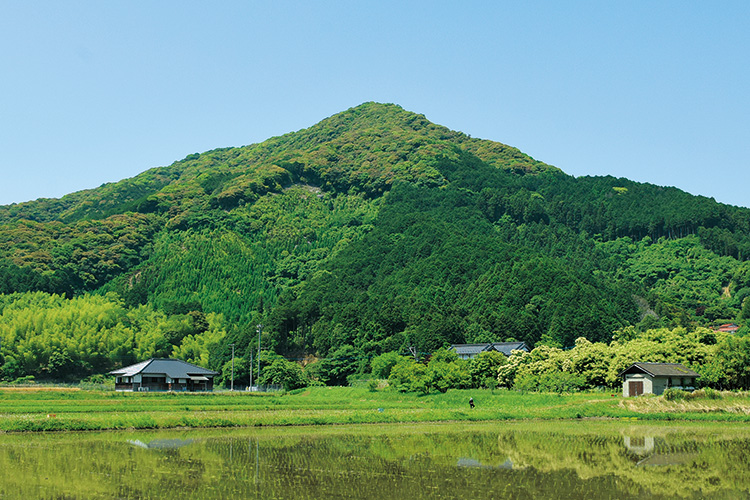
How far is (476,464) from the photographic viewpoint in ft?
74.2

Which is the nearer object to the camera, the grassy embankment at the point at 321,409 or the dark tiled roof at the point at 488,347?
the grassy embankment at the point at 321,409

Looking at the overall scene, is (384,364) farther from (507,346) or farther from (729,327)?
(729,327)

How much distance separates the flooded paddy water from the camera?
1819 centimetres

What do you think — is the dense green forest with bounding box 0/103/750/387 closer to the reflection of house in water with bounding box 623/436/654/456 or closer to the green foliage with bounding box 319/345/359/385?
the green foliage with bounding box 319/345/359/385

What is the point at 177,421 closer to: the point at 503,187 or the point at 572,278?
the point at 572,278

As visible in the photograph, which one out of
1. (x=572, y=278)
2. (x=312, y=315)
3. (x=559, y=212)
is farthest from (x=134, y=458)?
(x=559, y=212)

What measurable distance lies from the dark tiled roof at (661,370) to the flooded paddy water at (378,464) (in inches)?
524

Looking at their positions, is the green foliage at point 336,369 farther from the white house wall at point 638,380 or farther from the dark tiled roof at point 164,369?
the white house wall at point 638,380

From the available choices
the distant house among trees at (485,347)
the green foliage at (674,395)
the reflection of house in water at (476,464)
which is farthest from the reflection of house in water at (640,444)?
the distant house among trees at (485,347)

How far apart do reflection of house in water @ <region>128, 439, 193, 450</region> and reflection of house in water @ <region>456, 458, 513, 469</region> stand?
11087mm

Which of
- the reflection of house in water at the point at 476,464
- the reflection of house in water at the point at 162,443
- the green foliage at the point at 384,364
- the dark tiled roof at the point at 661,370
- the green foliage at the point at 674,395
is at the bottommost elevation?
the green foliage at the point at 384,364

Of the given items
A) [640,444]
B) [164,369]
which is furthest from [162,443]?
[164,369]

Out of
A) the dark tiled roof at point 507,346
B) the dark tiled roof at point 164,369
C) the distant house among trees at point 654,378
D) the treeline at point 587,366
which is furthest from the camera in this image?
the dark tiled roof at point 507,346

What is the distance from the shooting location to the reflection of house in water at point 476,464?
869 inches
